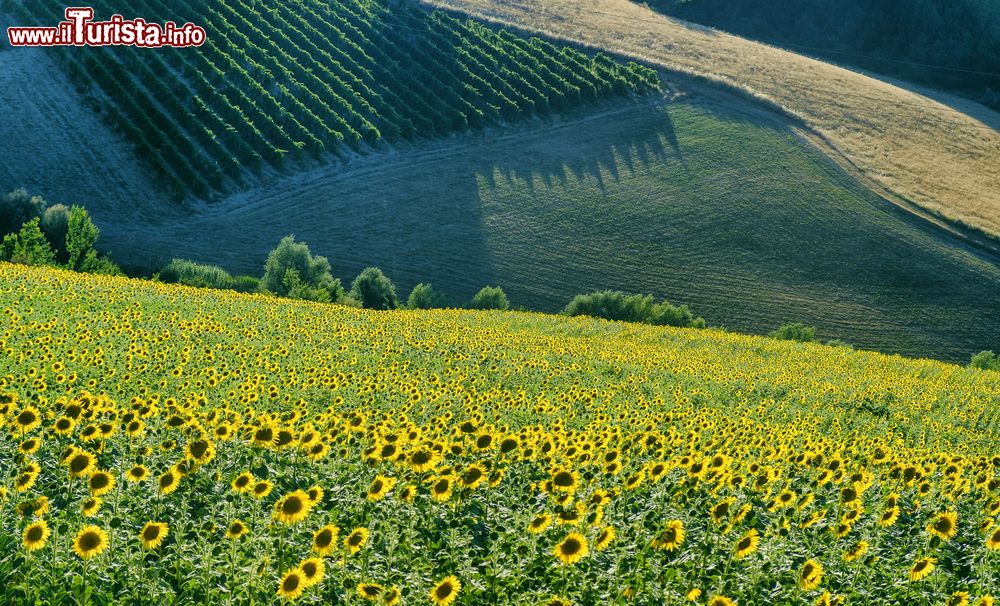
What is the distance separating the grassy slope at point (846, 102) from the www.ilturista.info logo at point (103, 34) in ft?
89.1

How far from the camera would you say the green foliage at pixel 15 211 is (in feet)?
129

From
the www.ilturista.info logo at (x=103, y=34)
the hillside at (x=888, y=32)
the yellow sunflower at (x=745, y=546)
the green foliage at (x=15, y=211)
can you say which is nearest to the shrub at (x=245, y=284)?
the green foliage at (x=15, y=211)

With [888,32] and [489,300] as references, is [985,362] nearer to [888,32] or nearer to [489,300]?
[489,300]

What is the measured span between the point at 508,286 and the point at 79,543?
135 feet

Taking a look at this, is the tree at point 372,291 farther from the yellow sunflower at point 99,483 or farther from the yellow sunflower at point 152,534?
the yellow sunflower at point 152,534

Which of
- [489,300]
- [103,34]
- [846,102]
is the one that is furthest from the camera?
[846,102]

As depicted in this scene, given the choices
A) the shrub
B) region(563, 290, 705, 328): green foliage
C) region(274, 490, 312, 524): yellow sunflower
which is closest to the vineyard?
the shrub

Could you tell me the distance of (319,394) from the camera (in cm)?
1198

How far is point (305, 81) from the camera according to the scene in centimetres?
5775

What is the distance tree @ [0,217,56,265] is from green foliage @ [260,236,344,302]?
884 centimetres

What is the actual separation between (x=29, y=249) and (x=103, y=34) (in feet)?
99.7

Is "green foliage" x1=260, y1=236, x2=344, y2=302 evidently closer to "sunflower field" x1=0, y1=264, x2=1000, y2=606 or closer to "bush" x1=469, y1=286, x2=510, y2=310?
"bush" x1=469, y1=286, x2=510, y2=310

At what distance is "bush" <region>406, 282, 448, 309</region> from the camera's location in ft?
133

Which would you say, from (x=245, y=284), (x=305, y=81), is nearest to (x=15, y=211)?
(x=245, y=284)
